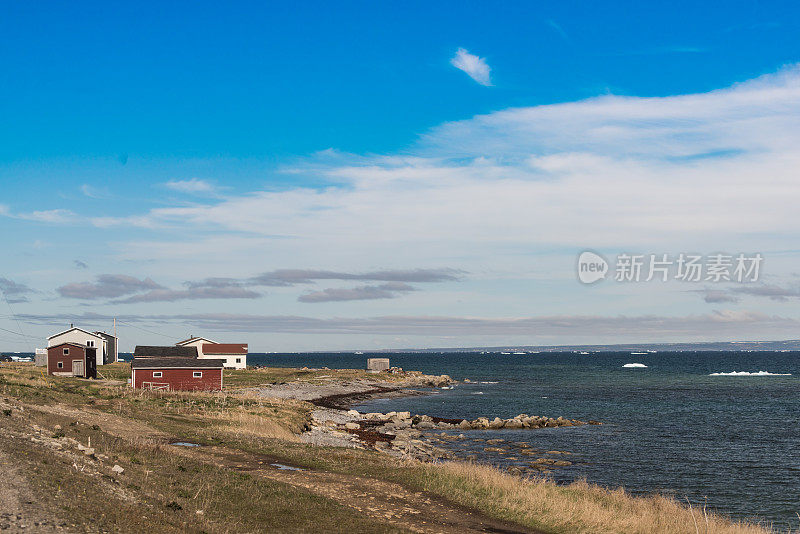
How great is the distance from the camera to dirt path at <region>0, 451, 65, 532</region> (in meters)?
15.2

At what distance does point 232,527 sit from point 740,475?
130 ft

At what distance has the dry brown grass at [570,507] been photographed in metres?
25.9

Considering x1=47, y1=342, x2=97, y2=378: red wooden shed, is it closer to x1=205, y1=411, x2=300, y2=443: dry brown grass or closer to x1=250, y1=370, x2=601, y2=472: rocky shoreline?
x1=250, y1=370, x2=601, y2=472: rocky shoreline

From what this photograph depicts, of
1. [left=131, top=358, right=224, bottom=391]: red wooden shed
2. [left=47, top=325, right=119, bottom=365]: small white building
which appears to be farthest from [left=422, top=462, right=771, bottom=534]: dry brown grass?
[left=47, top=325, right=119, bottom=365]: small white building

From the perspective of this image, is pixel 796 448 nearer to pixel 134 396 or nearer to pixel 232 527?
pixel 232 527

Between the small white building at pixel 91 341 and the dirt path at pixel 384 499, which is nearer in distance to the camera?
the dirt path at pixel 384 499

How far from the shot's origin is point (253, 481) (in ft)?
88.3

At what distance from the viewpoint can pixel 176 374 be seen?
77.0m

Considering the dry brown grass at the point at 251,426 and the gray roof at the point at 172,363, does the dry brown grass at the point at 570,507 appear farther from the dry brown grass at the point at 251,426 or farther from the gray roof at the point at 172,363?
the gray roof at the point at 172,363

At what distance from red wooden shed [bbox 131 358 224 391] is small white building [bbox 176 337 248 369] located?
45.8 meters

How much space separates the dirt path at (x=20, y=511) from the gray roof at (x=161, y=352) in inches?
2419

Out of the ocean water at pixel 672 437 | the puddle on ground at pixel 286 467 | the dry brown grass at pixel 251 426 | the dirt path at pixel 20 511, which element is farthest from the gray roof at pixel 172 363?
the dirt path at pixel 20 511

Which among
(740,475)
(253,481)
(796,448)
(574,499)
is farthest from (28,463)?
(796,448)

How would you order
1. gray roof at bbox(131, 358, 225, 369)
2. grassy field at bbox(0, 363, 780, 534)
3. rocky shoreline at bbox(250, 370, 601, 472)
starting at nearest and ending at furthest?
grassy field at bbox(0, 363, 780, 534) < rocky shoreline at bbox(250, 370, 601, 472) < gray roof at bbox(131, 358, 225, 369)
